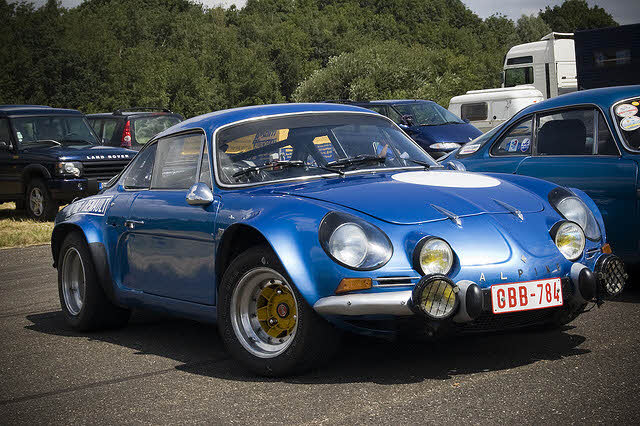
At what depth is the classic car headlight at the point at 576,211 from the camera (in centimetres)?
476

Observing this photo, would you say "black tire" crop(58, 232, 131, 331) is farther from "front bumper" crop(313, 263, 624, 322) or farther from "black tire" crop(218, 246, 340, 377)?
"front bumper" crop(313, 263, 624, 322)

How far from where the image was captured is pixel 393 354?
4766mm

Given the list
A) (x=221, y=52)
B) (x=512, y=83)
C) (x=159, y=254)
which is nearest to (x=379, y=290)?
(x=159, y=254)

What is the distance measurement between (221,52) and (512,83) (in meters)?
51.7

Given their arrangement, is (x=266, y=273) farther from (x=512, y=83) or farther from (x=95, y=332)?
(x=512, y=83)

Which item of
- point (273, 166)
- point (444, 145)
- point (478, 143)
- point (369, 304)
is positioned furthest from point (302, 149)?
point (444, 145)

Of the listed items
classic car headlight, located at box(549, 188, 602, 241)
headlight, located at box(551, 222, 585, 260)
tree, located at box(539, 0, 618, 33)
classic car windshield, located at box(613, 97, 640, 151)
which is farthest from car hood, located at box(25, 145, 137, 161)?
tree, located at box(539, 0, 618, 33)

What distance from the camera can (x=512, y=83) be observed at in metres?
29.5

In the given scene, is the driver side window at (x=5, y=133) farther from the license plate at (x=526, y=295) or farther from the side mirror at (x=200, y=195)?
the license plate at (x=526, y=295)

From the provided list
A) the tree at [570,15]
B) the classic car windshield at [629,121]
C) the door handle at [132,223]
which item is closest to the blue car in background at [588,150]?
the classic car windshield at [629,121]

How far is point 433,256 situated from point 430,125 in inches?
550

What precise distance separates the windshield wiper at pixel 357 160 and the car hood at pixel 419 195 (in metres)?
0.17

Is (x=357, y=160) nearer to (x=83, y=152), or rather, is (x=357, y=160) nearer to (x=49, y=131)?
(x=83, y=152)

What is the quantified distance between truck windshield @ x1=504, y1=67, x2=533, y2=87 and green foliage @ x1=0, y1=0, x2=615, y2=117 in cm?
1619
